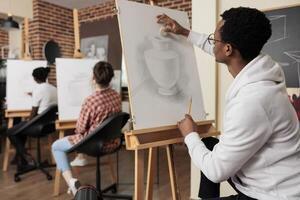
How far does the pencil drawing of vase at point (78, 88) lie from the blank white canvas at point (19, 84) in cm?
109

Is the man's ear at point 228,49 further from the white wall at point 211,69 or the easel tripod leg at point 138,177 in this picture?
the white wall at point 211,69

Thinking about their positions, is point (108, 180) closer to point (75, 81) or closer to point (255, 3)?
point (75, 81)

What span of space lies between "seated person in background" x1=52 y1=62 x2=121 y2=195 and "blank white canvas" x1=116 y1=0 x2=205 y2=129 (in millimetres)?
826

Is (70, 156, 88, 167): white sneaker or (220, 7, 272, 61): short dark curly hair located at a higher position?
(220, 7, 272, 61): short dark curly hair

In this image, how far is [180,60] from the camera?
1.96 metres

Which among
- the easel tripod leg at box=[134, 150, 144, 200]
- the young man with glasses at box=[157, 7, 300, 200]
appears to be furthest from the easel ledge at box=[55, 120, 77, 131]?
the young man with glasses at box=[157, 7, 300, 200]

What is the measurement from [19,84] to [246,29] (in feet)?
11.5

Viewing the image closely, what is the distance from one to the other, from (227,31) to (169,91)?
0.74 m

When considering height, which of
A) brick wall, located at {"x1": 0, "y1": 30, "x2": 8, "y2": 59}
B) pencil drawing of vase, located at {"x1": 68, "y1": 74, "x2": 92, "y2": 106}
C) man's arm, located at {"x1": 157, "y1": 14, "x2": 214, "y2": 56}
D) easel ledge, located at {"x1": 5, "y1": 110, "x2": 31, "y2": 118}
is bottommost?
easel ledge, located at {"x1": 5, "y1": 110, "x2": 31, "y2": 118}

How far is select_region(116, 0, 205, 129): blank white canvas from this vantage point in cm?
170

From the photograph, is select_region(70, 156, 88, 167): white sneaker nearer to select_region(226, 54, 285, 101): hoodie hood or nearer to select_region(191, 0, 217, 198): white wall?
select_region(191, 0, 217, 198): white wall

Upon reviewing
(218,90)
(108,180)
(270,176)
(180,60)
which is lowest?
(108,180)

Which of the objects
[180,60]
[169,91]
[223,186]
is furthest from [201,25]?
[223,186]

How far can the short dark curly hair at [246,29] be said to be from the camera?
113cm
